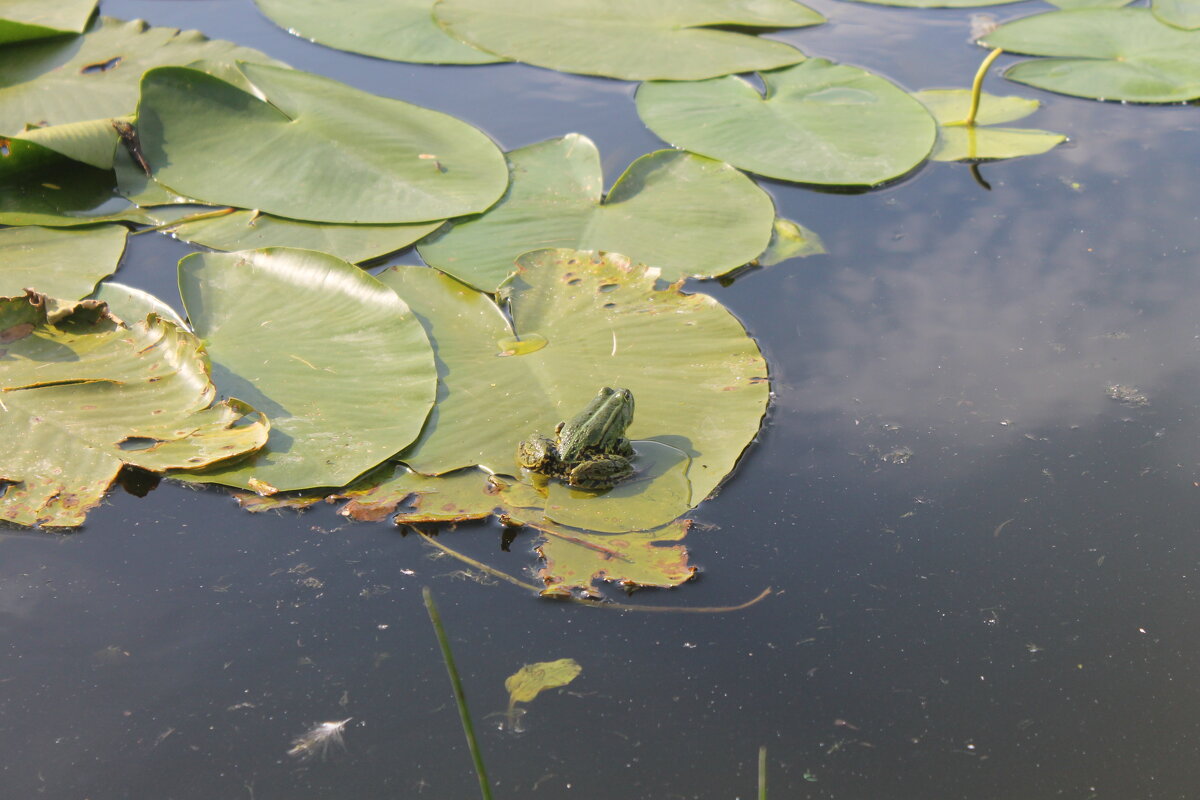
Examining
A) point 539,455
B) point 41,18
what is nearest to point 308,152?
point 539,455

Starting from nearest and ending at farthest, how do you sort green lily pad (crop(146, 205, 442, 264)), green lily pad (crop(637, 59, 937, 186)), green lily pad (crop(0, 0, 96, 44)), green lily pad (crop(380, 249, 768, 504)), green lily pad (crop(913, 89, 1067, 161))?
green lily pad (crop(380, 249, 768, 504)) < green lily pad (crop(146, 205, 442, 264)) < green lily pad (crop(637, 59, 937, 186)) < green lily pad (crop(913, 89, 1067, 161)) < green lily pad (crop(0, 0, 96, 44))

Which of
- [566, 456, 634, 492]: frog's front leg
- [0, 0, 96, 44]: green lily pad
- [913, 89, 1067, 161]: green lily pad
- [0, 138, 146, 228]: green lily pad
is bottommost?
[566, 456, 634, 492]: frog's front leg

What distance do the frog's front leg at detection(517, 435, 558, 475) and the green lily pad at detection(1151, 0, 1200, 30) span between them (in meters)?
5.63

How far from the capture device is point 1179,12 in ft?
20.7

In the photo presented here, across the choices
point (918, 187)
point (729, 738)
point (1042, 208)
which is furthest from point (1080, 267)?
point (729, 738)

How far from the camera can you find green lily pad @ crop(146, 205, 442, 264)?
415 cm

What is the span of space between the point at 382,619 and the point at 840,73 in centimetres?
436

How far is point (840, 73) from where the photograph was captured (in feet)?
18.4

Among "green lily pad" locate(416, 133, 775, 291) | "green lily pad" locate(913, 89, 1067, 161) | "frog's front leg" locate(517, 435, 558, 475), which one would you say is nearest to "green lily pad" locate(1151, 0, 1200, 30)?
"green lily pad" locate(913, 89, 1067, 161)

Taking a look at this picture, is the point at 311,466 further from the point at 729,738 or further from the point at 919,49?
the point at 919,49

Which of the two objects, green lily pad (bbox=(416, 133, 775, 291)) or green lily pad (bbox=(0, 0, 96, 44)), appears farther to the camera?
green lily pad (bbox=(0, 0, 96, 44))

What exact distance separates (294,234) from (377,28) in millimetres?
2313

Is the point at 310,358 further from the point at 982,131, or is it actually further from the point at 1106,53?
the point at 1106,53

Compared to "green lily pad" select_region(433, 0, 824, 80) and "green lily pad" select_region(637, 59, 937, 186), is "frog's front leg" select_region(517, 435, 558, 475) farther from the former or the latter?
"green lily pad" select_region(433, 0, 824, 80)
